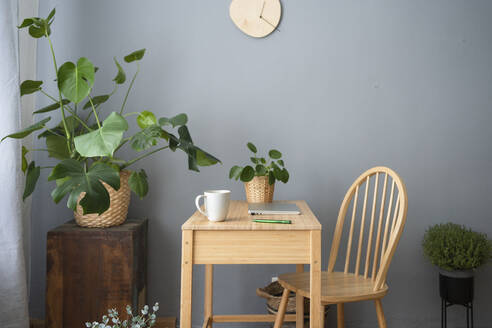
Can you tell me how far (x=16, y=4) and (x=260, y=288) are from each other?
5.79 ft

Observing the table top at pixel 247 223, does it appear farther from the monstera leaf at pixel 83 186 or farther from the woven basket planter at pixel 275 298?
the woven basket planter at pixel 275 298

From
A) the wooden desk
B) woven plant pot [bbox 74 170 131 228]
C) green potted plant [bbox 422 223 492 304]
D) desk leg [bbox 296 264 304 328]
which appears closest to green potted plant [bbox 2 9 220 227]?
woven plant pot [bbox 74 170 131 228]

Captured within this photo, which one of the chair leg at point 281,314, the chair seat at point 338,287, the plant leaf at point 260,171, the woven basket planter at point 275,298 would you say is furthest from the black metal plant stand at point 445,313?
the plant leaf at point 260,171

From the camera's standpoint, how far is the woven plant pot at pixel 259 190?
174 cm

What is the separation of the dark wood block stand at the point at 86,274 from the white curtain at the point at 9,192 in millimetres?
123

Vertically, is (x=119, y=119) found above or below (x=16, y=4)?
below

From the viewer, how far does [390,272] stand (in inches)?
80.9

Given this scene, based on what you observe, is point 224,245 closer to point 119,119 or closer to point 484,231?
point 119,119

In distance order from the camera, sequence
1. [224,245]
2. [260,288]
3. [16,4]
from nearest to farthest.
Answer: [224,245]
[16,4]
[260,288]

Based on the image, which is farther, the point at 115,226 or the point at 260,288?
the point at 260,288

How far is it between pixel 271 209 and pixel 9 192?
1080 mm

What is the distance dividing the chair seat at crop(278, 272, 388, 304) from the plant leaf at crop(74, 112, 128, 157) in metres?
0.88

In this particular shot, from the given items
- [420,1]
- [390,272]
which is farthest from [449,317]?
[420,1]

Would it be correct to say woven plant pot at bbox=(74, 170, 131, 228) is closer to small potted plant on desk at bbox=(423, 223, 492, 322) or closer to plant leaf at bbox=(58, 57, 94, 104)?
plant leaf at bbox=(58, 57, 94, 104)
